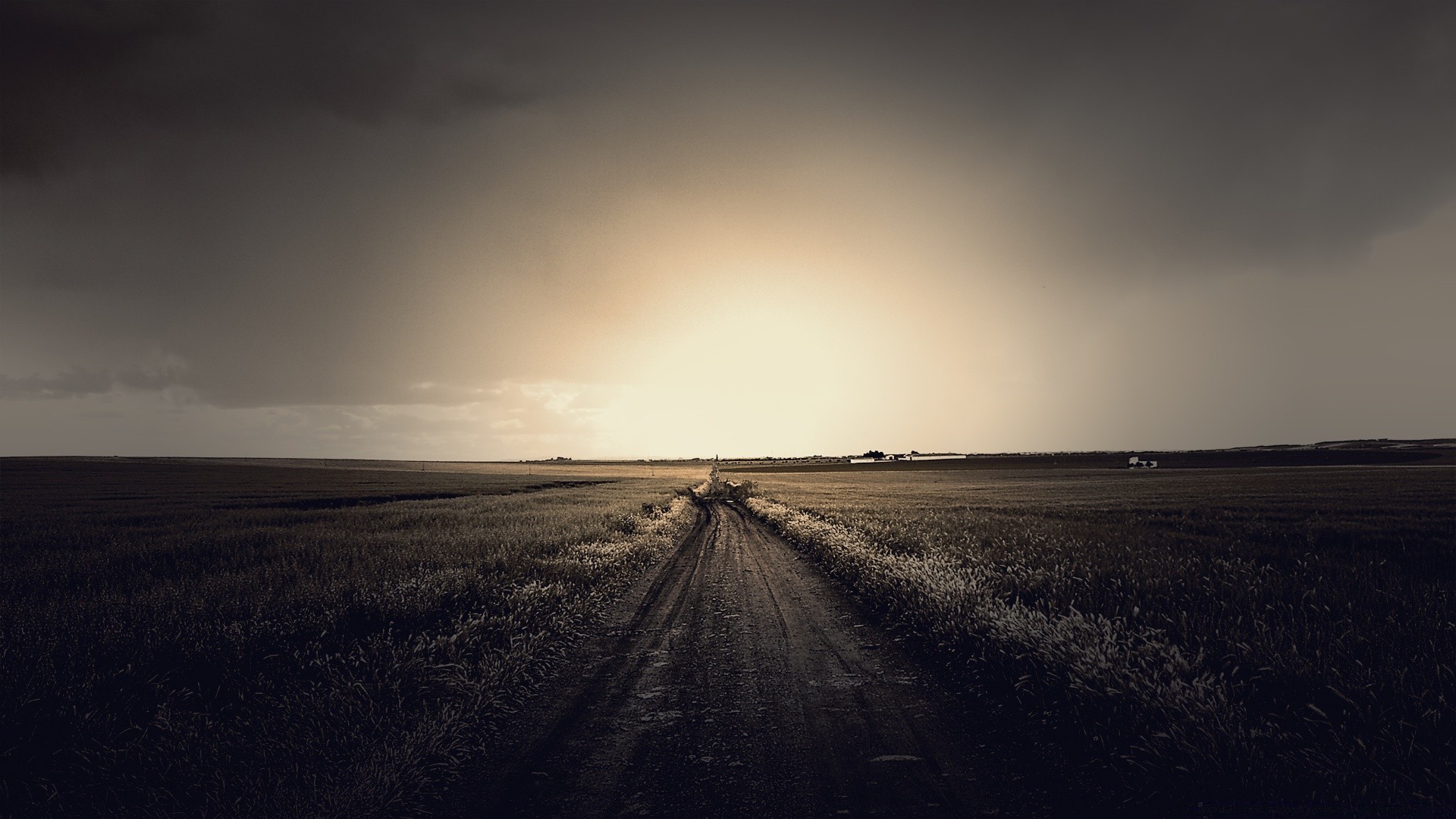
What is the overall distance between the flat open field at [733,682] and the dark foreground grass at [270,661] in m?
0.04

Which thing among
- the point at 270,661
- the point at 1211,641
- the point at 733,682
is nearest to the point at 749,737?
the point at 733,682

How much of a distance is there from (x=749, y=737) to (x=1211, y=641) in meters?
5.99

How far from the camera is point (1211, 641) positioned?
21.8 ft

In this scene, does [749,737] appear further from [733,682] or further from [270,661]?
[270,661]

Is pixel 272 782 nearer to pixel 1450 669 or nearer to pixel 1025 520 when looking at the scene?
pixel 1450 669

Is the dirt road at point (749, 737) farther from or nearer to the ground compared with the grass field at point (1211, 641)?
nearer to the ground

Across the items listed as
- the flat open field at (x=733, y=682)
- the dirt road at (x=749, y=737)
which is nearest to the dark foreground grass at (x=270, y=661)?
the flat open field at (x=733, y=682)

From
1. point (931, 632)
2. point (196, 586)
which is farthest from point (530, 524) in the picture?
point (931, 632)

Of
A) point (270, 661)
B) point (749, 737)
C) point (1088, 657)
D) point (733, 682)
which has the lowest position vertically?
point (733, 682)

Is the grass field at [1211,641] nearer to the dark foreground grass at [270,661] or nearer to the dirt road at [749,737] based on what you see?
the dirt road at [749,737]

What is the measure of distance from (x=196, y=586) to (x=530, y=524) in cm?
1215

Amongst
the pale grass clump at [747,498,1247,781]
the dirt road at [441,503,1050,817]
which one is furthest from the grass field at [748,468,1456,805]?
the dirt road at [441,503,1050,817]

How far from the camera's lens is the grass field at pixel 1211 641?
4.06 m

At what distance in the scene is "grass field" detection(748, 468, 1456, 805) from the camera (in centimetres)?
406
